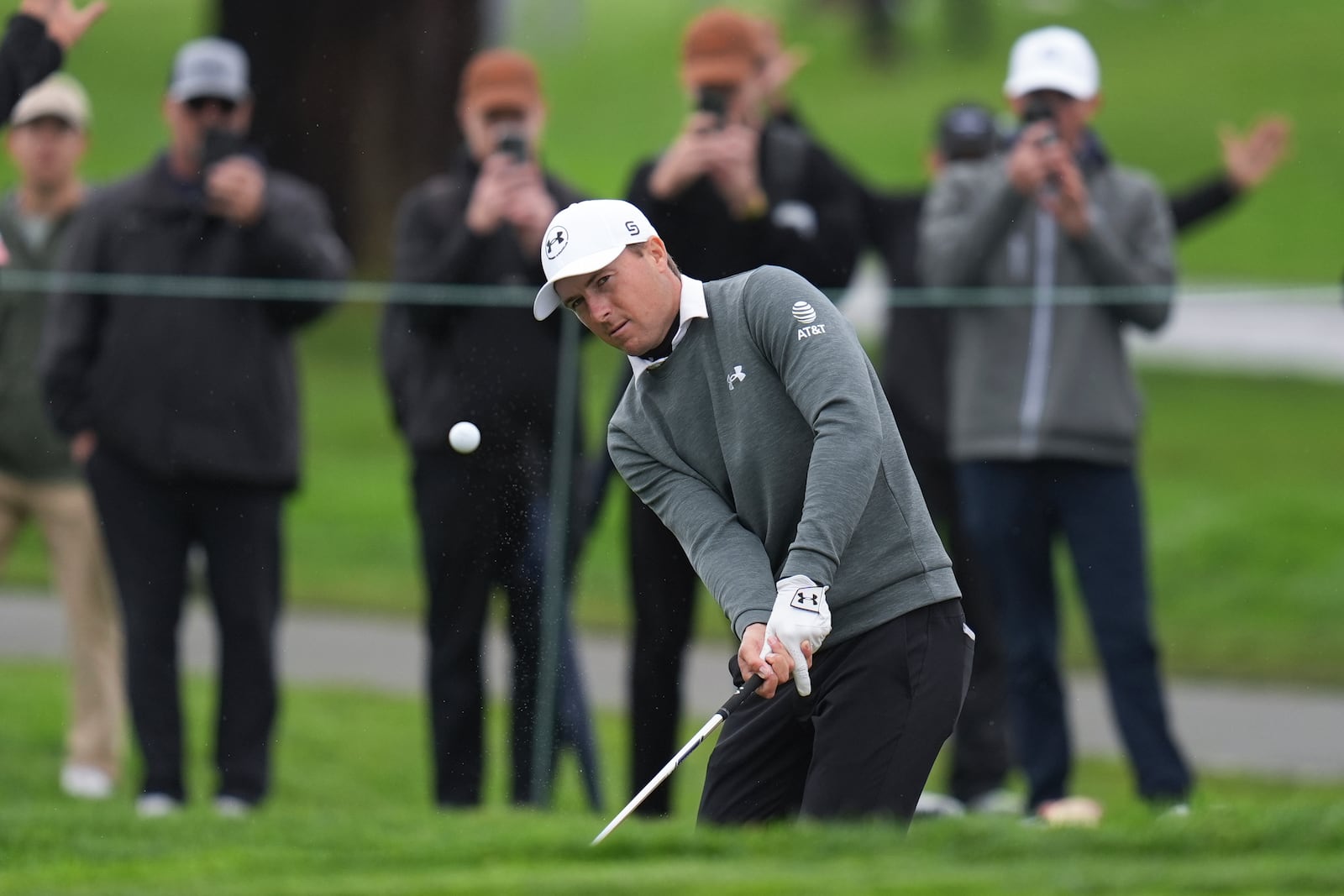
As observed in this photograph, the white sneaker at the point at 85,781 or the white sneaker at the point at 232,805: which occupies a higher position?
the white sneaker at the point at 232,805

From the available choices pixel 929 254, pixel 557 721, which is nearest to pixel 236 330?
pixel 557 721

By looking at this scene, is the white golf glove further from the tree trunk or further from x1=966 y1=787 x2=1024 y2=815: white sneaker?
the tree trunk

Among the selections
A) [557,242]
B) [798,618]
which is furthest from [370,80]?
[798,618]

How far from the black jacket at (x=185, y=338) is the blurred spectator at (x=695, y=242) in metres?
1.35

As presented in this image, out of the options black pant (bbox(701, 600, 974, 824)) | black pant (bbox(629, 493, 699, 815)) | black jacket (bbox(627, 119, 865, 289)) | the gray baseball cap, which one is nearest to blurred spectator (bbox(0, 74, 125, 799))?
the gray baseball cap

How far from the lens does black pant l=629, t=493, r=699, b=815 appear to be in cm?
736

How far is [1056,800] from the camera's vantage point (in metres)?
7.54

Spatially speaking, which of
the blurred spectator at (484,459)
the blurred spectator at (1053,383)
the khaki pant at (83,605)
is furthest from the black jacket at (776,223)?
the khaki pant at (83,605)

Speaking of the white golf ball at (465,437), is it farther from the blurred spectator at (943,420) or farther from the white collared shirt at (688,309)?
the white collared shirt at (688,309)

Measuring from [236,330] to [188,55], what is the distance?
3.48 feet

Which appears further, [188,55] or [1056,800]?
[188,55]

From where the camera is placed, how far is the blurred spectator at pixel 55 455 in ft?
28.8

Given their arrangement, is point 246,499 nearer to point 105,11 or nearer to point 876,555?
point 105,11

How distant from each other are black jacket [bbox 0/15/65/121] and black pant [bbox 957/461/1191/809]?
334 centimetres
